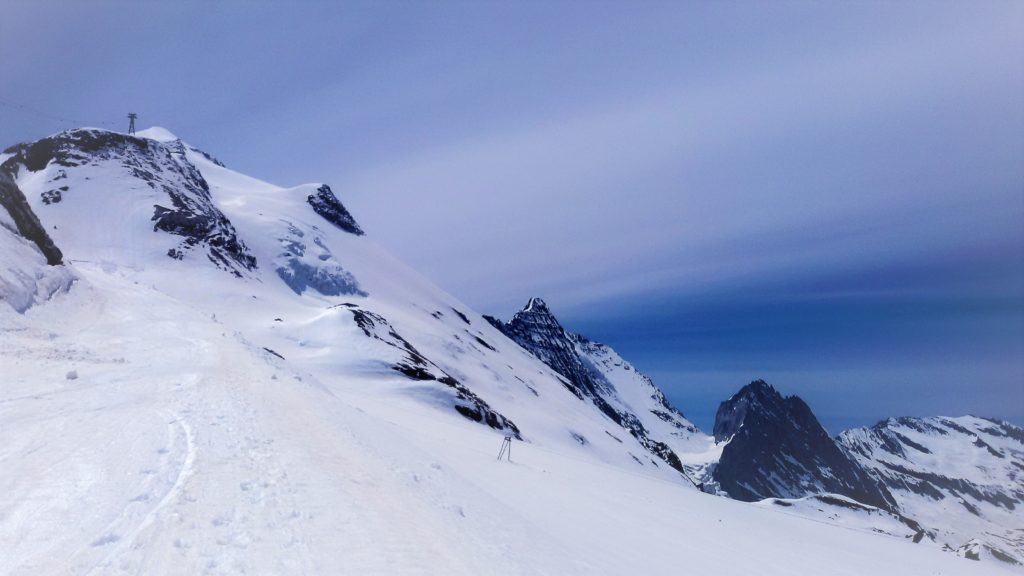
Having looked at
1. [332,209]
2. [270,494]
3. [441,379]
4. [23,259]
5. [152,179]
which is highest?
[332,209]

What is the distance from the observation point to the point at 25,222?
2888 cm

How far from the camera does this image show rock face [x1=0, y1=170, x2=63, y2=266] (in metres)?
28.1

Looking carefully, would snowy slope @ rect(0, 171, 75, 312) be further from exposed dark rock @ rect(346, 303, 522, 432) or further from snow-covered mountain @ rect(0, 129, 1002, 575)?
exposed dark rock @ rect(346, 303, 522, 432)

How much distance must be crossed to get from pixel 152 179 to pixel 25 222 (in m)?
56.6

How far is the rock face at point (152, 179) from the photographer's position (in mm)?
66812

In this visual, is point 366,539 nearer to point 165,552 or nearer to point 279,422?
→ point 165,552

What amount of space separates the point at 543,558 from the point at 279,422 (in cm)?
731

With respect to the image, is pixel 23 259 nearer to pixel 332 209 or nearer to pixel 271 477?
pixel 271 477

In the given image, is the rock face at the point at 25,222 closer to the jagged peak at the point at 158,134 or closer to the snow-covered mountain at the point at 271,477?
the snow-covered mountain at the point at 271,477

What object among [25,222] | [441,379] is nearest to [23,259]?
[25,222]

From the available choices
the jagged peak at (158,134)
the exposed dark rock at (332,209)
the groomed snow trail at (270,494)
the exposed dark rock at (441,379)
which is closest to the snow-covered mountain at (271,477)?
the groomed snow trail at (270,494)

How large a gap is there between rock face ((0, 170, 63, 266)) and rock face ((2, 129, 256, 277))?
33028mm

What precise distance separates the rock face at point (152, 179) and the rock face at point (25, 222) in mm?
33028

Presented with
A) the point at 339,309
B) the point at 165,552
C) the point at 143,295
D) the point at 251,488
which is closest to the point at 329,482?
the point at 251,488
